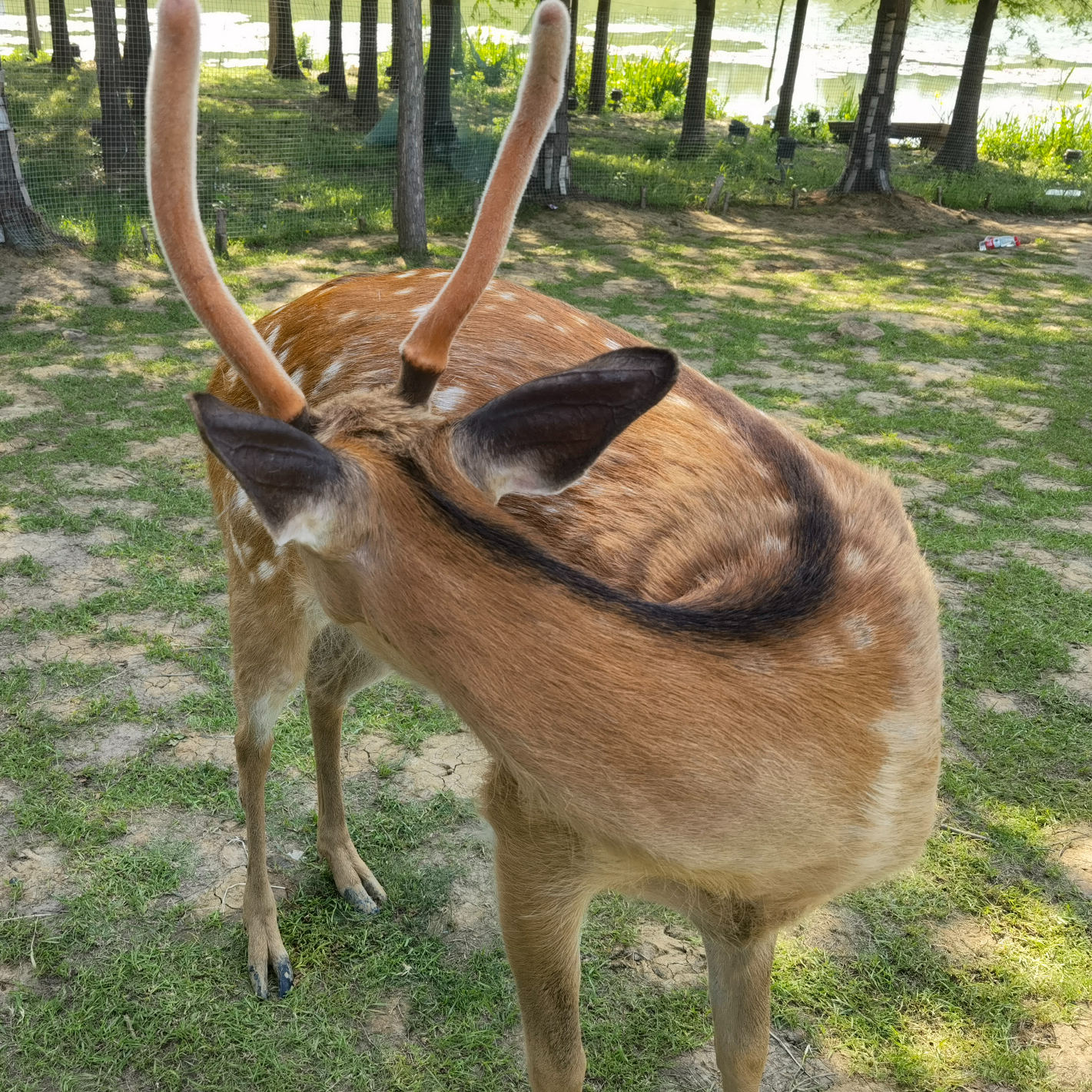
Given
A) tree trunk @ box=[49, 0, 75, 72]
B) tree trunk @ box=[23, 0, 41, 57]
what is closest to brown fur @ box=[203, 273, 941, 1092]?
tree trunk @ box=[49, 0, 75, 72]

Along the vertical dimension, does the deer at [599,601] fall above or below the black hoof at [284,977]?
above

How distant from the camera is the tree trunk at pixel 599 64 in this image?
18.6m

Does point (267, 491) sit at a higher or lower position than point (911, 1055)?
higher

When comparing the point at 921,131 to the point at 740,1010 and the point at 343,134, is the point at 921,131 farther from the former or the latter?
the point at 740,1010

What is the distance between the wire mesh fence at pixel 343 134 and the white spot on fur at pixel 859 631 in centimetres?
117

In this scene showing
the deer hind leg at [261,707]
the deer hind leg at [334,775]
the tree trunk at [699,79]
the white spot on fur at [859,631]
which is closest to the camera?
the white spot on fur at [859,631]

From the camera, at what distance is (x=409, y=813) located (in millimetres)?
2912

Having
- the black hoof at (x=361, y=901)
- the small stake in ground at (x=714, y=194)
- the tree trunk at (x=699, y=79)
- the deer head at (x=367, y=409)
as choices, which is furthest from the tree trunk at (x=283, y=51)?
the deer head at (x=367, y=409)

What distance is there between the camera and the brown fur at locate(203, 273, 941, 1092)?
1151 millimetres

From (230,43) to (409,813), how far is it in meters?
23.5

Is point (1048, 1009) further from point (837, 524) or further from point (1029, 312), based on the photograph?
point (1029, 312)

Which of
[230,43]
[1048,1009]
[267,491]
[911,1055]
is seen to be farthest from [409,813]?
[230,43]

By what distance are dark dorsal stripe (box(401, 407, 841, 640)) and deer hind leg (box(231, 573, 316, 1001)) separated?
3.40ft

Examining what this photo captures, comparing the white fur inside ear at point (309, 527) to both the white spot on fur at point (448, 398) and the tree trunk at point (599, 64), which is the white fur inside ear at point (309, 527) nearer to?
the white spot on fur at point (448, 398)
